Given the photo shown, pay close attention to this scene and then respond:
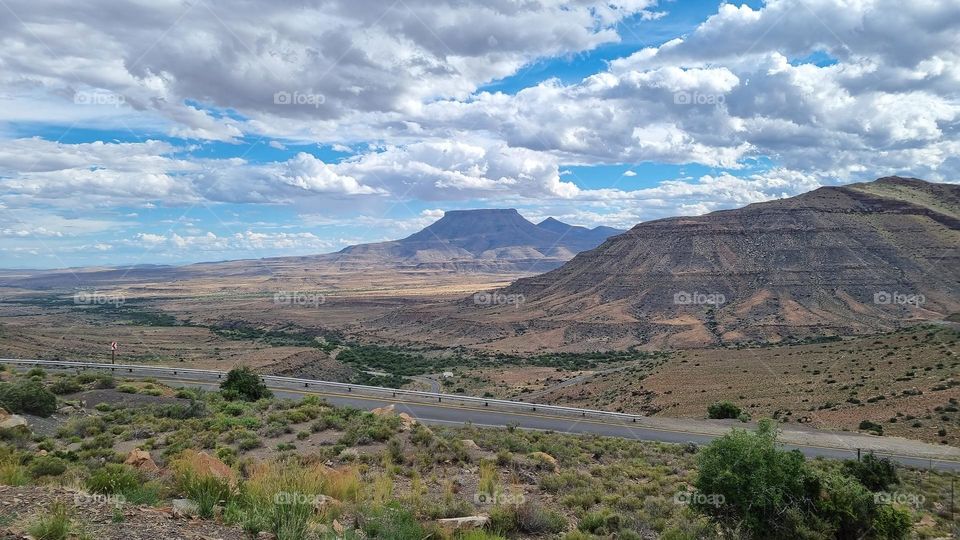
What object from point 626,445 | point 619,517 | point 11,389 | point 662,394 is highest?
point 11,389

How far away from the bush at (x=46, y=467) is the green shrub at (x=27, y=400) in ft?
24.3

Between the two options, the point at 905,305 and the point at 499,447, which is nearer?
the point at 499,447

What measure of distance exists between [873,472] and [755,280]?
95.2m

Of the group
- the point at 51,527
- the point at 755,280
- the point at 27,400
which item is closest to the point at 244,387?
the point at 27,400

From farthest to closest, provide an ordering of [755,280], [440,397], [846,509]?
[755,280], [440,397], [846,509]

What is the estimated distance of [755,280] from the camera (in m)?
102

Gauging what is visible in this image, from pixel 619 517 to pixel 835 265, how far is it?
106507 millimetres

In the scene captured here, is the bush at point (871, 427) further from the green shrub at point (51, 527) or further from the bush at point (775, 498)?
the green shrub at point (51, 527)

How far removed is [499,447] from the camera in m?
16.6

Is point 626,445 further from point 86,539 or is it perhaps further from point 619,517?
point 86,539

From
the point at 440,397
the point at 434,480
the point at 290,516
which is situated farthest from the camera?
the point at 440,397

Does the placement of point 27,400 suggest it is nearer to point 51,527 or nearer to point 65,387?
point 65,387

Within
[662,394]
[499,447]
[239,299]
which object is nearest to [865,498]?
[499,447]

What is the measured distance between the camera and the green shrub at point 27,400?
17.3 meters
